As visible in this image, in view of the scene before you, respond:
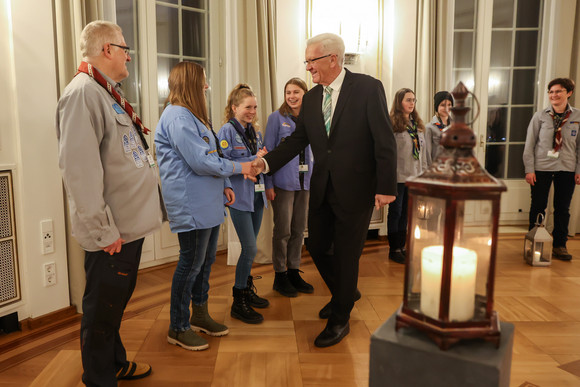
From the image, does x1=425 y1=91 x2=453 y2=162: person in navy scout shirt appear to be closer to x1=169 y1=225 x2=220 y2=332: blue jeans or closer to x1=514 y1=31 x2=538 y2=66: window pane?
x1=514 y1=31 x2=538 y2=66: window pane

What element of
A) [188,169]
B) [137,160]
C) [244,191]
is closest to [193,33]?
[244,191]

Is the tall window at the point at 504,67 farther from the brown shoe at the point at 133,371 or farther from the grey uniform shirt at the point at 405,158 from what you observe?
the brown shoe at the point at 133,371

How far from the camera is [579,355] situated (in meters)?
2.28

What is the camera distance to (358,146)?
223 cm

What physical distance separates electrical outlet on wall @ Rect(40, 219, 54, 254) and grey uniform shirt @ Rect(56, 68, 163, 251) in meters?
1.11

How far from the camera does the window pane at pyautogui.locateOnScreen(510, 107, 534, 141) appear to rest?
17.5 ft

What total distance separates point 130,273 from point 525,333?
6.96 feet

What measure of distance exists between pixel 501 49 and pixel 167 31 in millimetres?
3719

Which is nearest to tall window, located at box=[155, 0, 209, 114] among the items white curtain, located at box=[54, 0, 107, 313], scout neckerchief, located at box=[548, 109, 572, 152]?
white curtain, located at box=[54, 0, 107, 313]

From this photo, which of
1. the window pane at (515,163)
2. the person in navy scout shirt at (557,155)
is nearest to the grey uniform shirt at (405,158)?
the person in navy scout shirt at (557,155)

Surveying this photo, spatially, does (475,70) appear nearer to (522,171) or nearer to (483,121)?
(483,121)

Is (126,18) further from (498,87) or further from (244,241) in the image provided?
(498,87)

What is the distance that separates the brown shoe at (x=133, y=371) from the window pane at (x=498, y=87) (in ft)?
15.6

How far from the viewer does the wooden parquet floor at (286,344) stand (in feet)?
6.75
